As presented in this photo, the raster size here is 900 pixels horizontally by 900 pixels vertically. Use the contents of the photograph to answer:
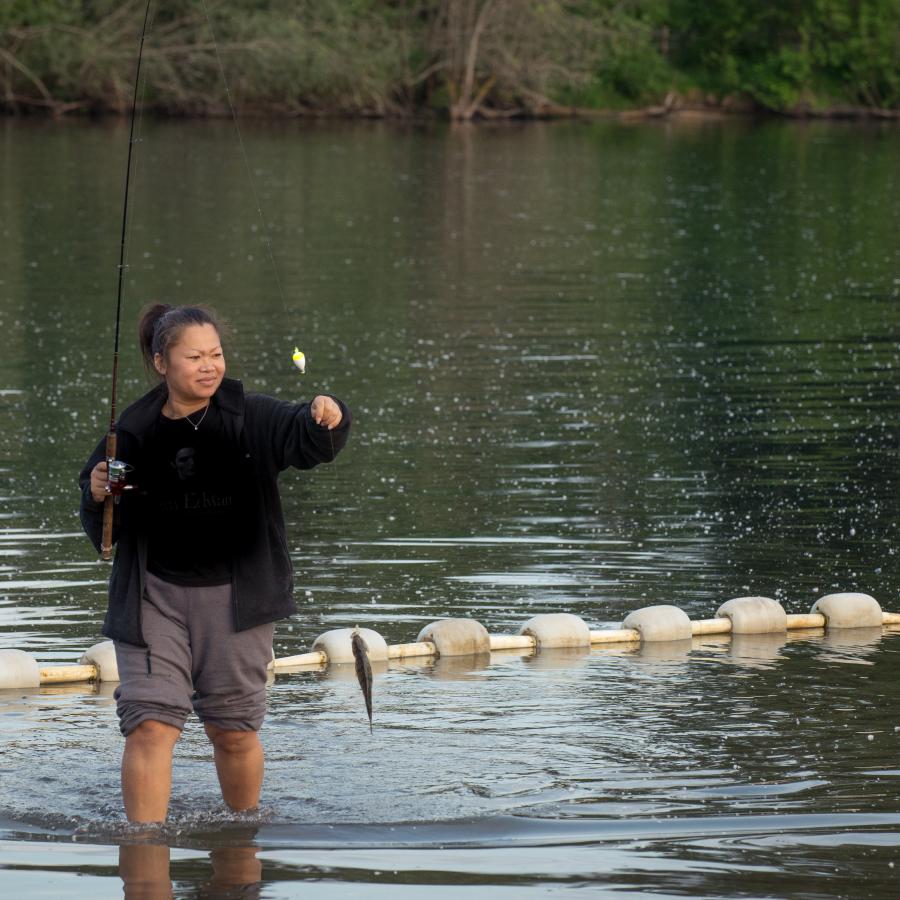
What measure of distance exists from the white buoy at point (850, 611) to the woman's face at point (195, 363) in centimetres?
382

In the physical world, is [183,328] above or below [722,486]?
above

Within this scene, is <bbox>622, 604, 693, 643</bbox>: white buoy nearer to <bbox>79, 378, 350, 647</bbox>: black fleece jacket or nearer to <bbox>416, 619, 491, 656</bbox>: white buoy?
<bbox>416, 619, 491, 656</bbox>: white buoy

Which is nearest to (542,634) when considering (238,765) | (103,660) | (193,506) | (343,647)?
(343,647)

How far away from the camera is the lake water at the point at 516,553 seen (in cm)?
587

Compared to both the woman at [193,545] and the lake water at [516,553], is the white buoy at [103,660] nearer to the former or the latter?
the lake water at [516,553]

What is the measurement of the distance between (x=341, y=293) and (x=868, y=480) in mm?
10330

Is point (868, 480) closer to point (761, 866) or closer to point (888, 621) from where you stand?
point (888, 621)

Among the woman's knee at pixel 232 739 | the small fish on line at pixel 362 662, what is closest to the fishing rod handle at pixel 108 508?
the woman's knee at pixel 232 739

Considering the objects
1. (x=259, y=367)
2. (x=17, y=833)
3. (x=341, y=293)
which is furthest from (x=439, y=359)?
(x=17, y=833)

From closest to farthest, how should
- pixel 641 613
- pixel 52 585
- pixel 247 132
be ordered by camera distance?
pixel 641 613 → pixel 52 585 → pixel 247 132

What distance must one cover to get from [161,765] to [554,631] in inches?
117

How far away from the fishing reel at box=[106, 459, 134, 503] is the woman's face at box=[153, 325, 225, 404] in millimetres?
278

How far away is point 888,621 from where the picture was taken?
8570 millimetres

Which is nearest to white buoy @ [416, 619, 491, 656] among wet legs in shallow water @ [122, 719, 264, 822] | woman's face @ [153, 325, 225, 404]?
wet legs in shallow water @ [122, 719, 264, 822]
